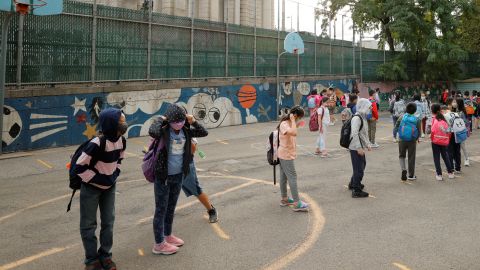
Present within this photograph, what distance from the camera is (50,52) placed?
12.9m

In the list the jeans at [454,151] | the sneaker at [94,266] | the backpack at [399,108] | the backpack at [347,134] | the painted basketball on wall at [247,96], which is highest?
the painted basketball on wall at [247,96]

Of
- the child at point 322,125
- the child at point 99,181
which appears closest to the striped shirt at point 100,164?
the child at point 99,181

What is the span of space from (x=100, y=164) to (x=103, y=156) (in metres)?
0.09

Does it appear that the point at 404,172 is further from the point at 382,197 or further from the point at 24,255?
the point at 24,255

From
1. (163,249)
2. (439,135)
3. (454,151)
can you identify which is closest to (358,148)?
(439,135)

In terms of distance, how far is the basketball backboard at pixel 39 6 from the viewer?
10969 millimetres

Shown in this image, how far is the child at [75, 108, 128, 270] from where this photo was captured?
4730mm

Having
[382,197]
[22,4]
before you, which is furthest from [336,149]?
[22,4]

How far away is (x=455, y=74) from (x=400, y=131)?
83.6ft

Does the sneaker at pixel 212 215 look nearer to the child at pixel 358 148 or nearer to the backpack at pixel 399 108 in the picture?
the child at pixel 358 148

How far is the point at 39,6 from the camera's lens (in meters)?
11.6

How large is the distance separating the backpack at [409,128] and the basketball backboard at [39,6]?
369 inches

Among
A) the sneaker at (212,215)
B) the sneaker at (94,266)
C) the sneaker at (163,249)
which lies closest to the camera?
the sneaker at (94,266)

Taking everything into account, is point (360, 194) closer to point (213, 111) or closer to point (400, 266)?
point (400, 266)
